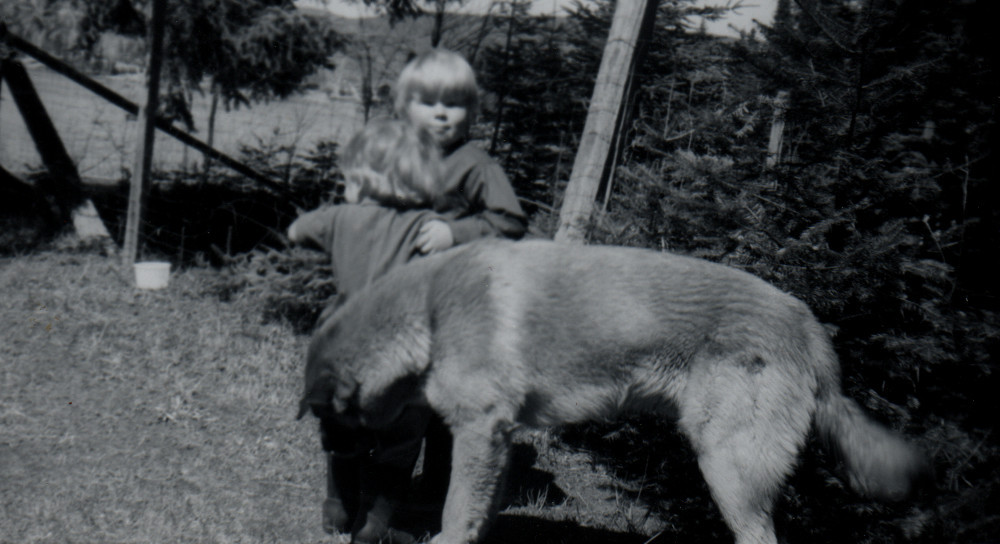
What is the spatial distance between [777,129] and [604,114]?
1.11 m

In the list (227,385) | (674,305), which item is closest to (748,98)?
(674,305)

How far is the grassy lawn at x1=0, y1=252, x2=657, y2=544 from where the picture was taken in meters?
3.09

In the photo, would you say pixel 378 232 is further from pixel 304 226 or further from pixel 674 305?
pixel 674 305

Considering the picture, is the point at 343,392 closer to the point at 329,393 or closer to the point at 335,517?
the point at 329,393

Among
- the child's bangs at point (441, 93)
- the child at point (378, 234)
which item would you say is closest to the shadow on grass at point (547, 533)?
the child at point (378, 234)

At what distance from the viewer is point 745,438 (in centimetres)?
238

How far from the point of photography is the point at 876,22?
2994mm

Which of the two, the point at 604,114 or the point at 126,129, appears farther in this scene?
the point at 126,129

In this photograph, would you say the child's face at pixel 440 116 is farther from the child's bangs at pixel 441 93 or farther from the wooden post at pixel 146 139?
the wooden post at pixel 146 139

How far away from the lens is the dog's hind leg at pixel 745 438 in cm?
238

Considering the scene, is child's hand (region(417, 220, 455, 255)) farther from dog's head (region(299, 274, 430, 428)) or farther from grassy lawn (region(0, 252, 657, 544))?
grassy lawn (region(0, 252, 657, 544))

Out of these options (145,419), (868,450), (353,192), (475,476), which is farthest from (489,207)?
(145,419)

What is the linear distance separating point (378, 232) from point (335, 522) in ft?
4.24

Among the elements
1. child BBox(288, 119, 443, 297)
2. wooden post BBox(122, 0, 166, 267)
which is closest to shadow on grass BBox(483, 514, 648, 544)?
child BBox(288, 119, 443, 297)
